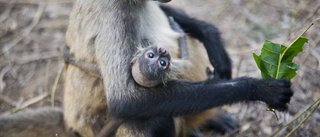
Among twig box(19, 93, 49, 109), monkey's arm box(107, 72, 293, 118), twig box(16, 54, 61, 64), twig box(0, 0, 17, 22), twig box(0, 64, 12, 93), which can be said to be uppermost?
twig box(0, 0, 17, 22)

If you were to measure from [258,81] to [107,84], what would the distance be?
5.41 ft

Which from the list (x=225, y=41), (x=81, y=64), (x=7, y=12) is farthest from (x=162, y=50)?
(x=7, y=12)

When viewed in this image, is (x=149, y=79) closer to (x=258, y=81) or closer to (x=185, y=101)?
(x=185, y=101)

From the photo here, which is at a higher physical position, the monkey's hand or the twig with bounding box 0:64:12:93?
the monkey's hand

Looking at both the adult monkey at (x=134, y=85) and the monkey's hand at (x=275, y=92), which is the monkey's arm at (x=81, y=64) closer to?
the adult monkey at (x=134, y=85)

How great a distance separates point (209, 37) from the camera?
16.4ft

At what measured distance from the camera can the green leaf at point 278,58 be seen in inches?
139

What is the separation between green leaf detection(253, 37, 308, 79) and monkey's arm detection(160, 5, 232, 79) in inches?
43.8

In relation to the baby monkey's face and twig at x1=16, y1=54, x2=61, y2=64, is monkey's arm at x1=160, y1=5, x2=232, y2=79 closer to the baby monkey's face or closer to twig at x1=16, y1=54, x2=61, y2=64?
the baby monkey's face

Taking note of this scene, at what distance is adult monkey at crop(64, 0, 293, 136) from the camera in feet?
12.5

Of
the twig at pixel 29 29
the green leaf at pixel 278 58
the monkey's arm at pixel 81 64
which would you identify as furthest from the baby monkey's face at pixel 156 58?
the twig at pixel 29 29

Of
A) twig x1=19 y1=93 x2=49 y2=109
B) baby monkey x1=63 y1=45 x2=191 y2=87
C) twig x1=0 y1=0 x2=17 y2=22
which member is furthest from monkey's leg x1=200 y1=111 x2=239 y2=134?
twig x1=0 y1=0 x2=17 y2=22

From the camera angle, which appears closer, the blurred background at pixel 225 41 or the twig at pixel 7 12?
the blurred background at pixel 225 41

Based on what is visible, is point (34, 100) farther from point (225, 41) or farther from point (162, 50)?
point (225, 41)
